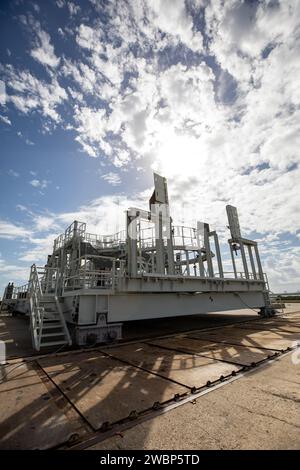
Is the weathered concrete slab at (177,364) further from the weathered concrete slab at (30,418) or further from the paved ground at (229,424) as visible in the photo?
the weathered concrete slab at (30,418)

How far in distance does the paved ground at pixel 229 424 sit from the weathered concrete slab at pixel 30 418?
0.64m

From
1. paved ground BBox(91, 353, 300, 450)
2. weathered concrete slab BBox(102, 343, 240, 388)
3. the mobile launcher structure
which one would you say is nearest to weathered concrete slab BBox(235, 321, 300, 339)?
the mobile launcher structure

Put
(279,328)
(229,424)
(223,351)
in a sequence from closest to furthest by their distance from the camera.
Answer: (229,424)
(223,351)
(279,328)

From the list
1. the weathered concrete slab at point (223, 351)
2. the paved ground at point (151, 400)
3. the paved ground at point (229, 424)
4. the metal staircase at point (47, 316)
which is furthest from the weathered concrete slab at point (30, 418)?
the weathered concrete slab at point (223, 351)

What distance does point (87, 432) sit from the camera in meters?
2.71

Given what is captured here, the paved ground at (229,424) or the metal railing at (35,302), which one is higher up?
the metal railing at (35,302)

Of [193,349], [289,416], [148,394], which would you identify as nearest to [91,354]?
[193,349]

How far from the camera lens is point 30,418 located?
122 inches

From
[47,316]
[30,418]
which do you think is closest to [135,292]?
[47,316]

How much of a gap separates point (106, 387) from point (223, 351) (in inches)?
157

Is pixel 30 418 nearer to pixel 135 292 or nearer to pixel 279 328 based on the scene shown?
pixel 135 292

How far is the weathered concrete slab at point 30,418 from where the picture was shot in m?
2.58
